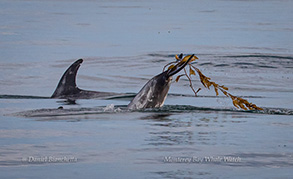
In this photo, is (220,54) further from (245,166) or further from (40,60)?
(245,166)

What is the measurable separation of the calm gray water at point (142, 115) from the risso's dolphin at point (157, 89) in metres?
0.25

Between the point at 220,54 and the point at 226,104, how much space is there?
10166 millimetres

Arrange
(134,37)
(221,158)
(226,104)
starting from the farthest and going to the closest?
1. (134,37)
2. (226,104)
3. (221,158)

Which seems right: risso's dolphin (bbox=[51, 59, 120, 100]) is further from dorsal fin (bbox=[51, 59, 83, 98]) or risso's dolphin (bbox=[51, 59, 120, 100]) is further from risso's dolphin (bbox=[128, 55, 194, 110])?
risso's dolphin (bbox=[128, 55, 194, 110])

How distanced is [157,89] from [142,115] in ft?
2.32

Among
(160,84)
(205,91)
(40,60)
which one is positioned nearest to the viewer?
(160,84)

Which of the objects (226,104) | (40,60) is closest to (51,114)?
(226,104)

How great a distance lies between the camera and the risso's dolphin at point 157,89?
40.7 ft

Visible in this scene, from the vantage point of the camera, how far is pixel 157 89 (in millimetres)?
12508

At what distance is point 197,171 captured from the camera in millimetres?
9359

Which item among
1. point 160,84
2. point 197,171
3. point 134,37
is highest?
point 134,37

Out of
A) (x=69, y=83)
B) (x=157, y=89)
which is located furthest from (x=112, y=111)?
(x=69, y=83)

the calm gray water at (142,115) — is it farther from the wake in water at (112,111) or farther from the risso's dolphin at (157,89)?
the risso's dolphin at (157,89)

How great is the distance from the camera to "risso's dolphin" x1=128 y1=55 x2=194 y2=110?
1241 centimetres
